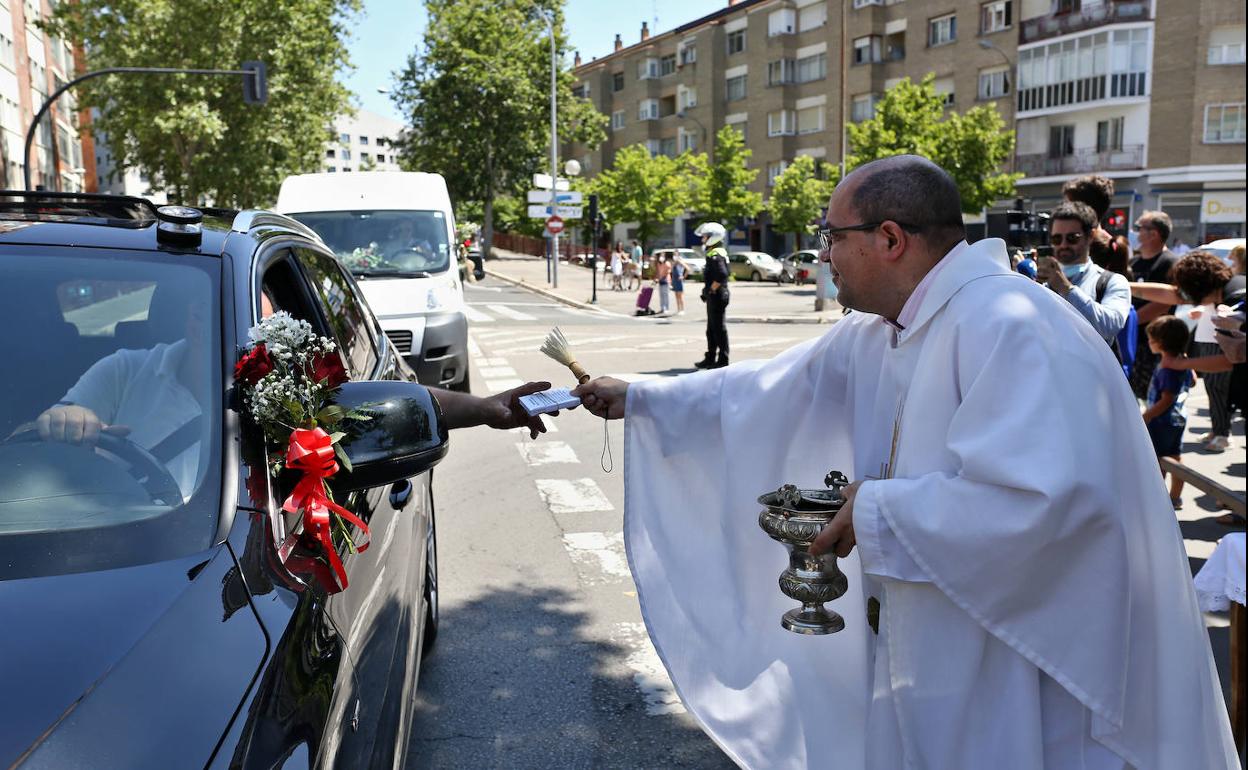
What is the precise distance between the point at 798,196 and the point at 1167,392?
4336 centimetres

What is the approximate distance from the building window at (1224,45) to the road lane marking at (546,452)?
40.0 metres

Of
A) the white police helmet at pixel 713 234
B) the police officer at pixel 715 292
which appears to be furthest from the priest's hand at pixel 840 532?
the white police helmet at pixel 713 234

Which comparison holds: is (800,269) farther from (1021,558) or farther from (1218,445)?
(1021,558)

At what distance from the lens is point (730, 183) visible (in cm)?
5356

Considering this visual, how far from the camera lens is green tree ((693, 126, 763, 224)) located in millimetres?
52906

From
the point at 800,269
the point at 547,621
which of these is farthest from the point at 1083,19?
the point at 547,621

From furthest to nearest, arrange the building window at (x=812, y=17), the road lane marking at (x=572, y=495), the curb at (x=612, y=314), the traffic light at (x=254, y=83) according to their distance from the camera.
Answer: the building window at (x=812, y=17) < the traffic light at (x=254, y=83) < the curb at (x=612, y=314) < the road lane marking at (x=572, y=495)

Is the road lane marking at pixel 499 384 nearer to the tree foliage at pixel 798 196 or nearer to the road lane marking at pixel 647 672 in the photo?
the road lane marking at pixel 647 672

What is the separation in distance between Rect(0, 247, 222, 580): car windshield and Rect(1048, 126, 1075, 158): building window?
46.9 metres

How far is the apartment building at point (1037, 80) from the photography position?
1566 inches

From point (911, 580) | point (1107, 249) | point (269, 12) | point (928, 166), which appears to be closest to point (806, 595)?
point (911, 580)

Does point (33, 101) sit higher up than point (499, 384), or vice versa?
point (33, 101)

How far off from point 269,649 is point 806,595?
1.21m

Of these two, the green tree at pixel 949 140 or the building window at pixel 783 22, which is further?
the building window at pixel 783 22
